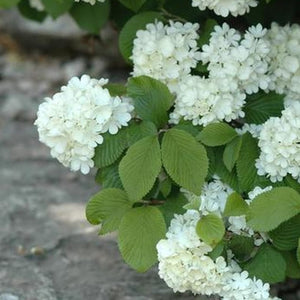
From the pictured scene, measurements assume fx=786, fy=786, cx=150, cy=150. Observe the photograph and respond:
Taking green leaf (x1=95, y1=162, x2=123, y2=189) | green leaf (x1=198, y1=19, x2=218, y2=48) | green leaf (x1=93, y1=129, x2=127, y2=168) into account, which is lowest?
green leaf (x1=95, y1=162, x2=123, y2=189)

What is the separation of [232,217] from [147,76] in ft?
1.58

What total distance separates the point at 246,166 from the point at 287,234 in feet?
0.76

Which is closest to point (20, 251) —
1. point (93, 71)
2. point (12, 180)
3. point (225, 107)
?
point (12, 180)

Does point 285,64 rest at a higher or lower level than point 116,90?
higher

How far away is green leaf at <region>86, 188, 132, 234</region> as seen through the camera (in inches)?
88.3

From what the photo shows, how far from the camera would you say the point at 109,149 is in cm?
229

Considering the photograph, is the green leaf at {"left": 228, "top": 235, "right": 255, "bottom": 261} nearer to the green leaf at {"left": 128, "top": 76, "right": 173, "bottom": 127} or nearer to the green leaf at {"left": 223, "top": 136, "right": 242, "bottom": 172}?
the green leaf at {"left": 223, "top": 136, "right": 242, "bottom": 172}

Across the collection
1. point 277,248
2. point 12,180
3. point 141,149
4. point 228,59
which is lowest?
point 12,180

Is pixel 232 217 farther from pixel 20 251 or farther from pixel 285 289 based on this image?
pixel 20 251

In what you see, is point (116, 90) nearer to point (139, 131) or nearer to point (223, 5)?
point (139, 131)

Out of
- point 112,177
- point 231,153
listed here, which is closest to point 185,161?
point 231,153

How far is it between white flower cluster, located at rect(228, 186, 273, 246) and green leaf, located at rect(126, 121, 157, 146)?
0.33 metres

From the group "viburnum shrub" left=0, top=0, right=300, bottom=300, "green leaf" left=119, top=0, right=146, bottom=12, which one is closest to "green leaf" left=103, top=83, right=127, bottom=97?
"viburnum shrub" left=0, top=0, right=300, bottom=300

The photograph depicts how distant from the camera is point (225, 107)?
231 centimetres
